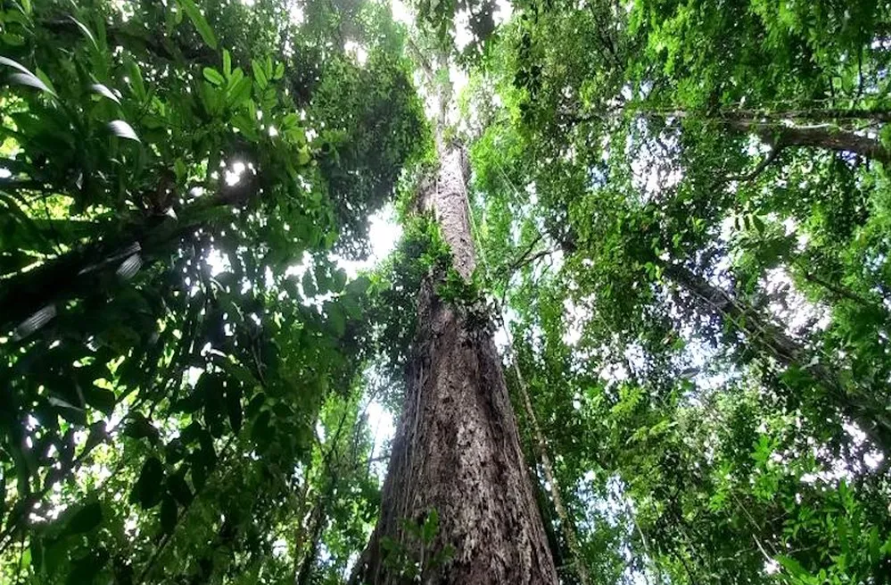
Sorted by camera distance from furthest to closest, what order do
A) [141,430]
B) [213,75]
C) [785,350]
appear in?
[785,350], [213,75], [141,430]

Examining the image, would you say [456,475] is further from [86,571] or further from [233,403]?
[86,571]

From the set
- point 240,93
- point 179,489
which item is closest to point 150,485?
point 179,489

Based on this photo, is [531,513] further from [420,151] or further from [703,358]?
[703,358]

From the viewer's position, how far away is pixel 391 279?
16.5 feet

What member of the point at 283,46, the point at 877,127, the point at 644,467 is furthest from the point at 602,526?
the point at 283,46

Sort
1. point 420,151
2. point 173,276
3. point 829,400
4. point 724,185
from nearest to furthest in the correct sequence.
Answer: point 173,276 → point 829,400 → point 724,185 → point 420,151

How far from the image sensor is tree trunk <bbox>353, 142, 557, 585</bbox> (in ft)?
6.13

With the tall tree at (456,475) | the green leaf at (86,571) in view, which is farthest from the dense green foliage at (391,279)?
the tall tree at (456,475)

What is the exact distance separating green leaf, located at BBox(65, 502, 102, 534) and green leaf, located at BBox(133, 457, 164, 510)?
0.33 ft

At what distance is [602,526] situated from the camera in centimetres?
368

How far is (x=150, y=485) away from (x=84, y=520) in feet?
0.47

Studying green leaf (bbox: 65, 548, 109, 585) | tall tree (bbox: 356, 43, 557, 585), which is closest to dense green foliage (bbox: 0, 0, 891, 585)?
green leaf (bbox: 65, 548, 109, 585)

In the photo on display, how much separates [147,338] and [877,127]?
288 cm

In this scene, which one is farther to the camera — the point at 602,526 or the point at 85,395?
the point at 602,526
